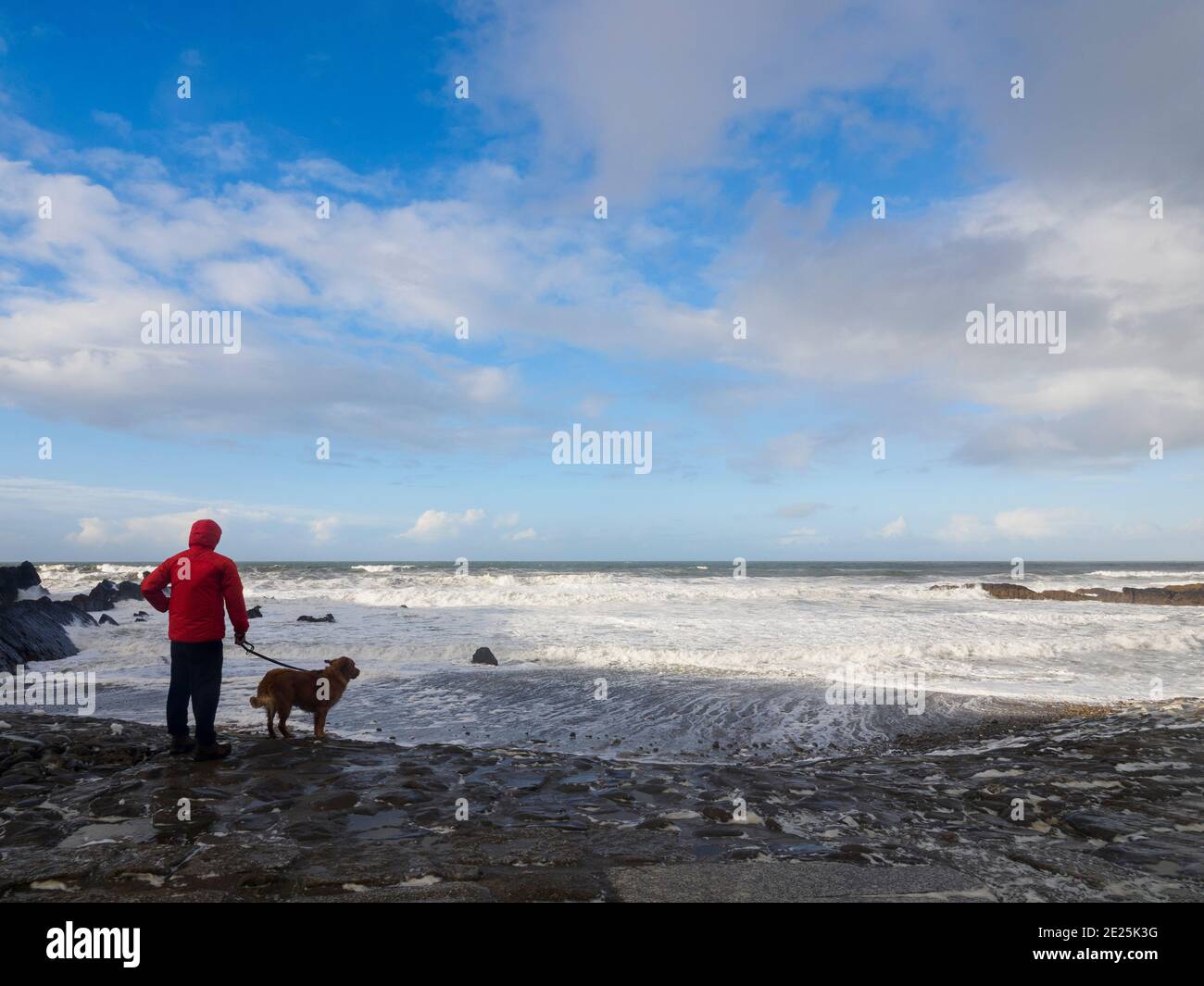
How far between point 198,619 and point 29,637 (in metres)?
12.9

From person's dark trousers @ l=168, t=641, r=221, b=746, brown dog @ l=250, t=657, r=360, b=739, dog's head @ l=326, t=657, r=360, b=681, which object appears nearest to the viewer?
person's dark trousers @ l=168, t=641, r=221, b=746

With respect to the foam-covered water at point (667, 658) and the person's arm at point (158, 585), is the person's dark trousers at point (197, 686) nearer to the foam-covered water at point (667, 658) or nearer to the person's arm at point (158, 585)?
the person's arm at point (158, 585)

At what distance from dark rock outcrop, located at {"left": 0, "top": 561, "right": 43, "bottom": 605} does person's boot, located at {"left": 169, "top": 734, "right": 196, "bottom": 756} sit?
60.4 ft

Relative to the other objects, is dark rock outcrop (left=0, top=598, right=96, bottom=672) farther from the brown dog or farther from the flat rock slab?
the flat rock slab

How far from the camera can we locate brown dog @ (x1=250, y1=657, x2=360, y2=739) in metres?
7.97

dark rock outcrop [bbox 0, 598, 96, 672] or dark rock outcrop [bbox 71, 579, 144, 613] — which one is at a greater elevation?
dark rock outcrop [bbox 0, 598, 96, 672]

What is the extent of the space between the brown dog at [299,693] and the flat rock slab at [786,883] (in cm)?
517

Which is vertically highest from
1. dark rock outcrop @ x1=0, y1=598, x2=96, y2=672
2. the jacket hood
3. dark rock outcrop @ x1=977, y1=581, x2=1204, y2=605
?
the jacket hood

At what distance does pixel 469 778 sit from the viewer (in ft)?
21.7

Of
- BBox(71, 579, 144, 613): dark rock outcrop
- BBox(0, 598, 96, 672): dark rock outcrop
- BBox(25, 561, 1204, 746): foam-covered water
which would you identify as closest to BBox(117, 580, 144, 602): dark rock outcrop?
BBox(71, 579, 144, 613): dark rock outcrop

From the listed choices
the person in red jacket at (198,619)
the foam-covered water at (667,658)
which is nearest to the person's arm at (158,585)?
the person in red jacket at (198,619)
